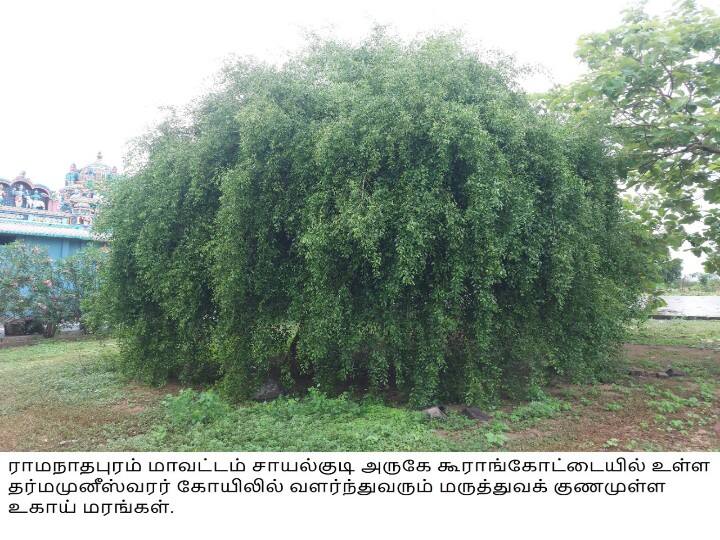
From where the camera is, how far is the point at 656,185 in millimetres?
7938

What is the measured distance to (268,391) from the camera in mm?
6086

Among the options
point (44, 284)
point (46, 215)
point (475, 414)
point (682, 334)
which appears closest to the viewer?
point (475, 414)

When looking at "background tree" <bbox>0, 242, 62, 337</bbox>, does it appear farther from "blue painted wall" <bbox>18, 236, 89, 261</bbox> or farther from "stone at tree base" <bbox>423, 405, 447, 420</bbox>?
"stone at tree base" <bbox>423, 405, 447, 420</bbox>

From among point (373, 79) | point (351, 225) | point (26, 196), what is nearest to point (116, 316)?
point (351, 225)

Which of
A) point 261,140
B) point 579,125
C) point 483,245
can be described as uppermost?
point 579,125

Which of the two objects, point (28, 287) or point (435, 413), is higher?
point (28, 287)

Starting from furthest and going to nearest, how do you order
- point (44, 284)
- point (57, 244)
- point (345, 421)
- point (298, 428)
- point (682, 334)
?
point (57, 244), point (44, 284), point (682, 334), point (345, 421), point (298, 428)

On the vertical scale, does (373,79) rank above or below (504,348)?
above

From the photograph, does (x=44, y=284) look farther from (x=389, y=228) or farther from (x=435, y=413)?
(x=435, y=413)

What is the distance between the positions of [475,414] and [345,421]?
134 cm

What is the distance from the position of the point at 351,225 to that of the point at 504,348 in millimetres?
2384

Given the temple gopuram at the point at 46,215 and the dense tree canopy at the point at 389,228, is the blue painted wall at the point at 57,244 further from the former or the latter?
the dense tree canopy at the point at 389,228

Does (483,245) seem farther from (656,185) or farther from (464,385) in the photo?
(656,185)

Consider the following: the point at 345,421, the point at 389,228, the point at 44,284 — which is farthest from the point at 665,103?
the point at 44,284
